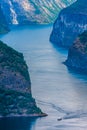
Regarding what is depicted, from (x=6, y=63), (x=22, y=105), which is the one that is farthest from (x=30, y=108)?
(x=6, y=63)

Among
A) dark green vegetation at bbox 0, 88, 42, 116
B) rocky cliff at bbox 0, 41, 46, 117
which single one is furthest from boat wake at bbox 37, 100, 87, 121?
dark green vegetation at bbox 0, 88, 42, 116

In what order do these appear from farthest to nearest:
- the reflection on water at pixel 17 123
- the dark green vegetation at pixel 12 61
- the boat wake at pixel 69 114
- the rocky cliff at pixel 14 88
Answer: the dark green vegetation at pixel 12 61
the rocky cliff at pixel 14 88
the boat wake at pixel 69 114
the reflection on water at pixel 17 123

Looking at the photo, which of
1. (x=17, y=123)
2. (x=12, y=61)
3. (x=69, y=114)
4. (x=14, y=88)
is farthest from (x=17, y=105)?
(x=12, y=61)

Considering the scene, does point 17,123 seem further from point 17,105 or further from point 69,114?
point 69,114

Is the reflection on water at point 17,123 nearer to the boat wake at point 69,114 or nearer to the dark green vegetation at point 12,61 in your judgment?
the boat wake at point 69,114

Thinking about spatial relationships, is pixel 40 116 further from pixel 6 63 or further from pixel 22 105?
pixel 6 63

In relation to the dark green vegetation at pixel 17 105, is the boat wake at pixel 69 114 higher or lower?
lower

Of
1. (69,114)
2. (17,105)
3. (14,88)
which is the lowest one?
(69,114)

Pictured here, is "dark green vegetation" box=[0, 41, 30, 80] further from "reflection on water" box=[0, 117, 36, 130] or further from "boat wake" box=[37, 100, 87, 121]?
"reflection on water" box=[0, 117, 36, 130]

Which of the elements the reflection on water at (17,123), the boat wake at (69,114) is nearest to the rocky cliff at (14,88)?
the reflection on water at (17,123)
